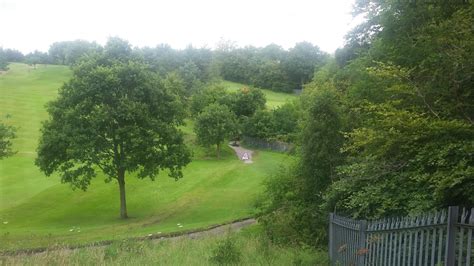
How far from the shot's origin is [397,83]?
42.0ft

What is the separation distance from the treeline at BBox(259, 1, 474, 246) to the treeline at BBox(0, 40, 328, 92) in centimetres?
8675

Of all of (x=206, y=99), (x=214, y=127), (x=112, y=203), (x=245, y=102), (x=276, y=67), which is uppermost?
(x=276, y=67)

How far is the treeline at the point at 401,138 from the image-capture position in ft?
34.3

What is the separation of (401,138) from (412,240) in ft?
16.3

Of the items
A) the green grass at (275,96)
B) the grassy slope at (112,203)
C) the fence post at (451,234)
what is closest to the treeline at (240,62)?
the green grass at (275,96)

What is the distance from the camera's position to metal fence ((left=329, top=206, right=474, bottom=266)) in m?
5.38

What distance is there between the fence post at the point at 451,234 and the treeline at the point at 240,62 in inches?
3801

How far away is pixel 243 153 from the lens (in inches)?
2557

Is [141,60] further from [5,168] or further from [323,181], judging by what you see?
[323,181]

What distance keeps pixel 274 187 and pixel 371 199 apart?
802 centimetres

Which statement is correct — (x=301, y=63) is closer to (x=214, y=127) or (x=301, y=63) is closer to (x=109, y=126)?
(x=214, y=127)

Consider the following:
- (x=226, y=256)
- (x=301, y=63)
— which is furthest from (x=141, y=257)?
(x=301, y=63)

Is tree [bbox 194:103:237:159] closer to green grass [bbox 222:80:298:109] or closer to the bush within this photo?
green grass [bbox 222:80:298:109]

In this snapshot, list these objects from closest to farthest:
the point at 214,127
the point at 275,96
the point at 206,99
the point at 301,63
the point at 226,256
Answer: the point at 226,256 → the point at 214,127 → the point at 206,99 → the point at 275,96 → the point at 301,63
